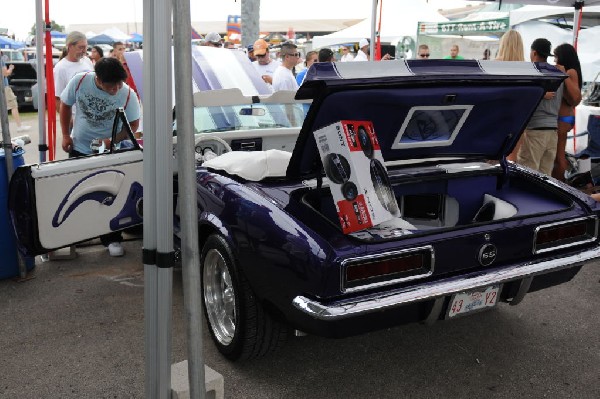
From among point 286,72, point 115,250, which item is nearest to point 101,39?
point 286,72

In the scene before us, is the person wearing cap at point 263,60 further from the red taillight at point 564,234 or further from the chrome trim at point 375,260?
the chrome trim at point 375,260

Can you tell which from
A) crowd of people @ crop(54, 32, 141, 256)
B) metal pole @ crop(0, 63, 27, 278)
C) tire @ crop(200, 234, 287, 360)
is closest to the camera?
tire @ crop(200, 234, 287, 360)

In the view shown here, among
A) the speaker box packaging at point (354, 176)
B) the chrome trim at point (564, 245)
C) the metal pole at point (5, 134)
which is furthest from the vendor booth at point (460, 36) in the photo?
the speaker box packaging at point (354, 176)

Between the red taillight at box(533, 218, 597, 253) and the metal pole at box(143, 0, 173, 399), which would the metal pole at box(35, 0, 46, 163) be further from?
the red taillight at box(533, 218, 597, 253)

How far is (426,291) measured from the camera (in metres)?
2.71

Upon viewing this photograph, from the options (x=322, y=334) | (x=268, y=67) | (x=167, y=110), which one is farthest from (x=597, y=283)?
(x=268, y=67)

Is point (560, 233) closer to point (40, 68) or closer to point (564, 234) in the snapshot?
point (564, 234)

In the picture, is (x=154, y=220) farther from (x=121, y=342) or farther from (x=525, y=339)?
(x=525, y=339)

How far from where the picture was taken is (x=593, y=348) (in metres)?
3.53

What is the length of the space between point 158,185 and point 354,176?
107 cm

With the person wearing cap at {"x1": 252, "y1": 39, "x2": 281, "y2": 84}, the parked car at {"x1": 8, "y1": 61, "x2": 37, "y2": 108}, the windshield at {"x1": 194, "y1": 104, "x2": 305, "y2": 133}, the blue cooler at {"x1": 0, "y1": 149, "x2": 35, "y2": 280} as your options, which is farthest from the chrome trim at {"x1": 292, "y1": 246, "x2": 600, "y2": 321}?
the parked car at {"x1": 8, "y1": 61, "x2": 37, "y2": 108}

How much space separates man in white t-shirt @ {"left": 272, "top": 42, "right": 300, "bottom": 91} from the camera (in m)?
7.49

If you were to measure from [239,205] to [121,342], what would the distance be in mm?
1236

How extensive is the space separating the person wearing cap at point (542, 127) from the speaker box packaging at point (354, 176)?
3.47 metres
